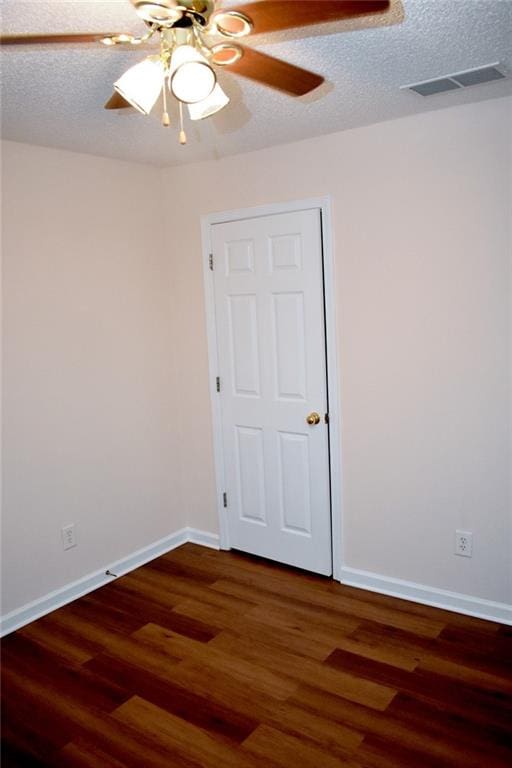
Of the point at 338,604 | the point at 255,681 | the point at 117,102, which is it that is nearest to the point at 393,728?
the point at 255,681

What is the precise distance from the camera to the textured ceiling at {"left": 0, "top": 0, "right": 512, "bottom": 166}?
180cm

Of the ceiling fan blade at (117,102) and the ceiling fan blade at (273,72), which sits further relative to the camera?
the ceiling fan blade at (117,102)

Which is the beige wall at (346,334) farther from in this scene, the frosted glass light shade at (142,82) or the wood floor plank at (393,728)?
the frosted glass light shade at (142,82)

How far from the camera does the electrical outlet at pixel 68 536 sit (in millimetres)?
3299

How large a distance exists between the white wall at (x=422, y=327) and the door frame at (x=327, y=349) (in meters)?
0.05

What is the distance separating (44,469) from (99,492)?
0.41 meters

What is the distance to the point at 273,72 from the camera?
176cm

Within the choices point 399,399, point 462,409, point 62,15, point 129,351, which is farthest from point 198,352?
point 62,15

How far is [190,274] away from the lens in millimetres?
3787

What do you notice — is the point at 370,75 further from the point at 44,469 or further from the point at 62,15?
the point at 44,469

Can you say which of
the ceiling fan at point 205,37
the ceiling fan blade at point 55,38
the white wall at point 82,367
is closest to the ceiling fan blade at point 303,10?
the ceiling fan at point 205,37

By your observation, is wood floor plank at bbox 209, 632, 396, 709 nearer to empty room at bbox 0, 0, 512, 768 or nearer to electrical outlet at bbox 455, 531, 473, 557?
empty room at bbox 0, 0, 512, 768

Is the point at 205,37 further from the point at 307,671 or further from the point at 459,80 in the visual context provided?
the point at 307,671

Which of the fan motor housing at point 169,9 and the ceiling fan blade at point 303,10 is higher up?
the fan motor housing at point 169,9
